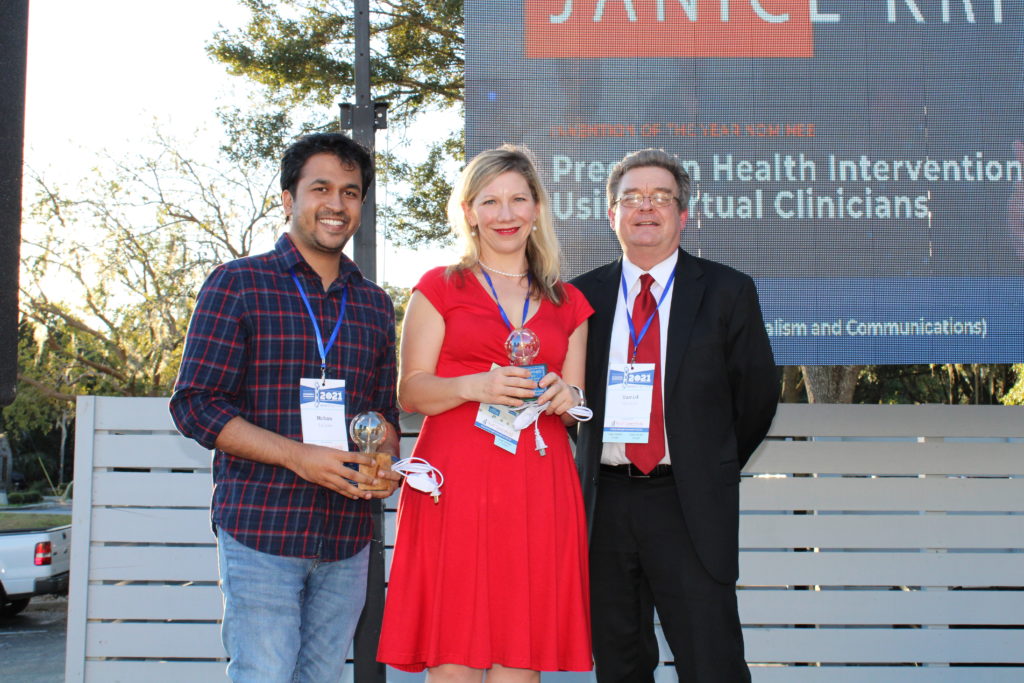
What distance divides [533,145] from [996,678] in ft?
11.3

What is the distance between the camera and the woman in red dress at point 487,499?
87.1 inches

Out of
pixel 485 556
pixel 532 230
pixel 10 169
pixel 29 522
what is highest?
pixel 532 230

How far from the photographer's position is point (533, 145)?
4047mm

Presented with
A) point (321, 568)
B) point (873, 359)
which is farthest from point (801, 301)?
point (321, 568)

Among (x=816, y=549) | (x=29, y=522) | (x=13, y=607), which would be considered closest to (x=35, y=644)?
(x=13, y=607)

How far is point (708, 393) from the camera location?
2.52m

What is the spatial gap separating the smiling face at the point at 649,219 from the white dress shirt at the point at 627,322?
1.4 inches

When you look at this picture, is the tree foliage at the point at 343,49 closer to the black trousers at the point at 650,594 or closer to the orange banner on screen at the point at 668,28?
the orange banner on screen at the point at 668,28

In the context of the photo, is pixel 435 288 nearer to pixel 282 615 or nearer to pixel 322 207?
pixel 322 207

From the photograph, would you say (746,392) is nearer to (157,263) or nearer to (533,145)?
(533,145)

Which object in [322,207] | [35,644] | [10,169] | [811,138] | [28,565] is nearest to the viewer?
[10,169]

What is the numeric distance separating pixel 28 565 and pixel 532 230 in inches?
320

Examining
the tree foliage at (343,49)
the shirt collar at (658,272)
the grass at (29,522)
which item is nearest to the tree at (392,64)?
the tree foliage at (343,49)

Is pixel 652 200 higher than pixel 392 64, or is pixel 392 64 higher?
pixel 392 64
